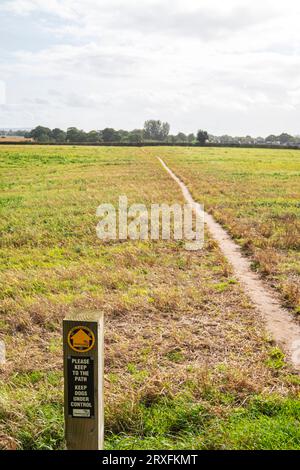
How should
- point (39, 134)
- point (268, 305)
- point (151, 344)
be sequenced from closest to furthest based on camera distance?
1. point (151, 344)
2. point (268, 305)
3. point (39, 134)

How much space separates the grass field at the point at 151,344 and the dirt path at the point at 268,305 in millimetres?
202

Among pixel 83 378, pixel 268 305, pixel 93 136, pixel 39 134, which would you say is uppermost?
pixel 93 136

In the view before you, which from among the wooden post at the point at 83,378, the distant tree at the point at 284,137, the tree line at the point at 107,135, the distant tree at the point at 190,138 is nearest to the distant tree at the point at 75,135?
the tree line at the point at 107,135

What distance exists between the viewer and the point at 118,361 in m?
5.52

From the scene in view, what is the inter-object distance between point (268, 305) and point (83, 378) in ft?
15.8

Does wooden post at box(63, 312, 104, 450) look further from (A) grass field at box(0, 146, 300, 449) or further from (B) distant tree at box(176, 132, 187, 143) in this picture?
(B) distant tree at box(176, 132, 187, 143)

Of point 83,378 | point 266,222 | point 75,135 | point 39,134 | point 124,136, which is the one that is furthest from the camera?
point 124,136

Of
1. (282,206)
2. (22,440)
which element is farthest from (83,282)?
(282,206)

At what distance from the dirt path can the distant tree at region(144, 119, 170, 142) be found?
182m

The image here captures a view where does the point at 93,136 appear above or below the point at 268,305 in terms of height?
above

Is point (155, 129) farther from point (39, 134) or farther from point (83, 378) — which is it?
point (83, 378)

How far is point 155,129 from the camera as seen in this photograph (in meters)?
192

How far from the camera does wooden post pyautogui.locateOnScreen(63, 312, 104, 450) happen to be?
3.19 meters

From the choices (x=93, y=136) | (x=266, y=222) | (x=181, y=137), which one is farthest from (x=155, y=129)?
(x=266, y=222)
